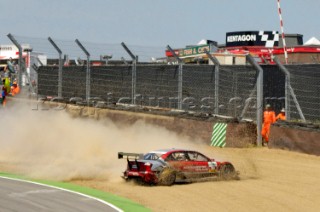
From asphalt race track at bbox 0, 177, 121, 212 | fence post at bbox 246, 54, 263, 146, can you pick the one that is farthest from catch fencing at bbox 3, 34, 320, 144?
asphalt race track at bbox 0, 177, 121, 212

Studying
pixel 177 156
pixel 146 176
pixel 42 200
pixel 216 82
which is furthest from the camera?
pixel 216 82

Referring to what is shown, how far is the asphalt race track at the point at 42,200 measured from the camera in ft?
40.0

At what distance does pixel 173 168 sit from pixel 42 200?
3.52 m

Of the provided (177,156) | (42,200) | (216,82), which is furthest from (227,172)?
(216,82)

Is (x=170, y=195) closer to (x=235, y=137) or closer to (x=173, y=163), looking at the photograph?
(x=173, y=163)

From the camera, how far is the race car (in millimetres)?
Result: 15016

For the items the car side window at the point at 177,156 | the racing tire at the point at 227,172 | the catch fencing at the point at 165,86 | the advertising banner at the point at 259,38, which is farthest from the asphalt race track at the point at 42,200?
the advertising banner at the point at 259,38

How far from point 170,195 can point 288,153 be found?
7085 mm

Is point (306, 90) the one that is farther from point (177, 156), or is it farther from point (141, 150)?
point (177, 156)

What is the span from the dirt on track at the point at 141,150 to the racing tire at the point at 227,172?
0.99 ft

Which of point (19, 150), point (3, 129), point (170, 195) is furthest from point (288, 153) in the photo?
point (3, 129)

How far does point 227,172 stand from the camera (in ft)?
53.2

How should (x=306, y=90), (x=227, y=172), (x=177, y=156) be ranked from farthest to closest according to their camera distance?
(x=306, y=90), (x=227, y=172), (x=177, y=156)

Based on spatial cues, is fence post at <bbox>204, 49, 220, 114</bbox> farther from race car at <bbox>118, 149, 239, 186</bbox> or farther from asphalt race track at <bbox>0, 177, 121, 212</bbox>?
asphalt race track at <bbox>0, 177, 121, 212</bbox>
